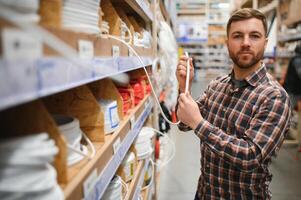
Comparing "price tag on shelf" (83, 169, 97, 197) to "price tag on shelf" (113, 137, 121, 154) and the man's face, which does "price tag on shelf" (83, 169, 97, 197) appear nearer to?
"price tag on shelf" (113, 137, 121, 154)

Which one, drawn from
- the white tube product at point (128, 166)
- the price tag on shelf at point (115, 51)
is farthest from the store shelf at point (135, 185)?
the price tag on shelf at point (115, 51)

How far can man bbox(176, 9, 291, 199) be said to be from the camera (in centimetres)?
119

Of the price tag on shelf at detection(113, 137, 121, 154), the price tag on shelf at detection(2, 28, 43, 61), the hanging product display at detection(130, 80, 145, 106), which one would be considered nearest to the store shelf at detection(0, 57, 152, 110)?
the price tag on shelf at detection(2, 28, 43, 61)

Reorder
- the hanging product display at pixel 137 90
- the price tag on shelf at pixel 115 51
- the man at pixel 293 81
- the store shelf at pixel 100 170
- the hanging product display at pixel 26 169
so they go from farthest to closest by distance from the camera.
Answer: the man at pixel 293 81
the hanging product display at pixel 137 90
the price tag on shelf at pixel 115 51
the store shelf at pixel 100 170
the hanging product display at pixel 26 169

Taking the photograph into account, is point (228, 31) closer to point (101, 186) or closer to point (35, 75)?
point (101, 186)

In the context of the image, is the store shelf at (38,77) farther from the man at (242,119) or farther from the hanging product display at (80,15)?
the man at (242,119)

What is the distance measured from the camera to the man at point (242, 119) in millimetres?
1191

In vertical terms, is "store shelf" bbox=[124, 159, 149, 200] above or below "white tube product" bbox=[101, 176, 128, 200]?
below

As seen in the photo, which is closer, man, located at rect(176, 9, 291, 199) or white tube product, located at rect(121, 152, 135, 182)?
man, located at rect(176, 9, 291, 199)

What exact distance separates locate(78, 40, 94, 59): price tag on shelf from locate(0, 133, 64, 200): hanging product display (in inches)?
8.7

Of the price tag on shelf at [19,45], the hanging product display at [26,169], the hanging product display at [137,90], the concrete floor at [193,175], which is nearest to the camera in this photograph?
the price tag on shelf at [19,45]

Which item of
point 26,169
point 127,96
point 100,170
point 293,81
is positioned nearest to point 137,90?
point 127,96

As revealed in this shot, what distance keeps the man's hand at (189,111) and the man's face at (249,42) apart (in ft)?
1.07

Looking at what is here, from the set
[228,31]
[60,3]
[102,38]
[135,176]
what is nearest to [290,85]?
[228,31]
